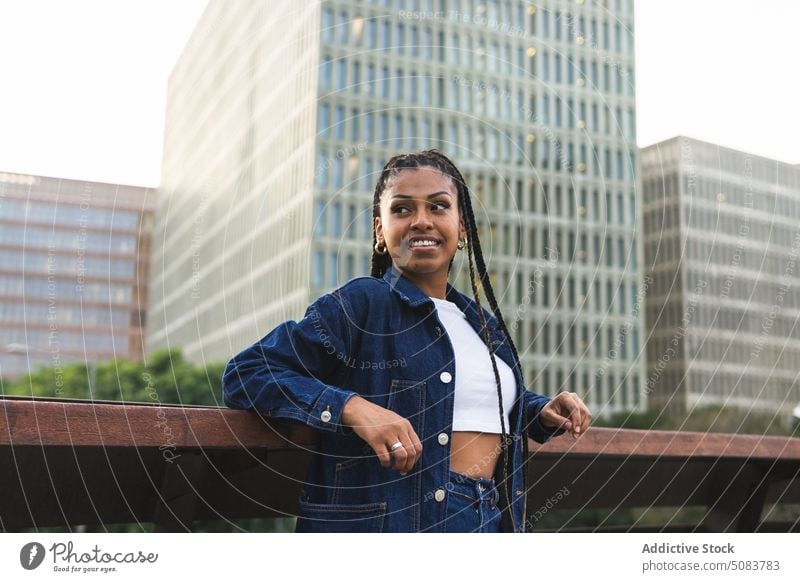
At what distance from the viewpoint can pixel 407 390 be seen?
942 millimetres

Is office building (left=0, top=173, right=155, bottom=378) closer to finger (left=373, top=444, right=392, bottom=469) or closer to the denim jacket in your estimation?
the denim jacket

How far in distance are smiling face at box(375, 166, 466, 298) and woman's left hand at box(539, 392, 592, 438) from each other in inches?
8.0

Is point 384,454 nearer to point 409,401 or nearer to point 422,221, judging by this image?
point 409,401

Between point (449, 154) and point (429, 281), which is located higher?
point (449, 154)

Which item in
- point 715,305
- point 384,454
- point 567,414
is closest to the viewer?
point 384,454

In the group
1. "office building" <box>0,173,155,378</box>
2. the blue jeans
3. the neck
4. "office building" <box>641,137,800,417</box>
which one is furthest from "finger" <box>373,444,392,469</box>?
"office building" <box>641,137,800,417</box>

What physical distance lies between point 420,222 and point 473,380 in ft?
0.61

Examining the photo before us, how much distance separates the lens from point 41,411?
0.84 m

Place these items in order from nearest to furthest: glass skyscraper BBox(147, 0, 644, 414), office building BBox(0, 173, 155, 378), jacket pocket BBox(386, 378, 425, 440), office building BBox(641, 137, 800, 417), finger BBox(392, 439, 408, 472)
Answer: finger BBox(392, 439, 408, 472) → jacket pocket BBox(386, 378, 425, 440) → office building BBox(0, 173, 155, 378) → glass skyscraper BBox(147, 0, 644, 414) → office building BBox(641, 137, 800, 417)

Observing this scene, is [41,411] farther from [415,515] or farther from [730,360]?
[730,360]

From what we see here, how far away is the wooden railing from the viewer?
34.4 inches

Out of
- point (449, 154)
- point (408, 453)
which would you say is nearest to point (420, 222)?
point (408, 453)

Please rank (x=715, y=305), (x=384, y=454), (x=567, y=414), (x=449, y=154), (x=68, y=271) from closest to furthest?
(x=384, y=454)
(x=567, y=414)
(x=68, y=271)
(x=449, y=154)
(x=715, y=305)

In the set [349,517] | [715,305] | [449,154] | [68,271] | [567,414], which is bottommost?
[349,517]
